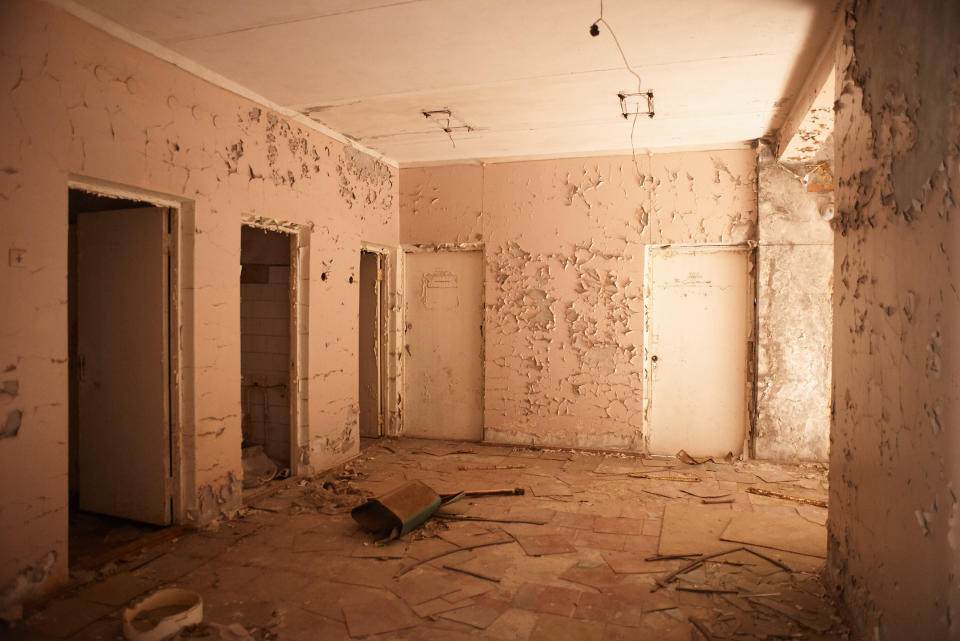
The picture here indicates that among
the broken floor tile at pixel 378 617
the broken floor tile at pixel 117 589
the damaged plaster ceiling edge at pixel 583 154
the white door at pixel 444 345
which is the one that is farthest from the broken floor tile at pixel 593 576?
the damaged plaster ceiling edge at pixel 583 154

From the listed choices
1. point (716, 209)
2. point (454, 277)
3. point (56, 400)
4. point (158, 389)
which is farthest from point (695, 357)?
point (56, 400)

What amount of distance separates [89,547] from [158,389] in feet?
3.02

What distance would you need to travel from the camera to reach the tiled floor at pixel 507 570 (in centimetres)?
240

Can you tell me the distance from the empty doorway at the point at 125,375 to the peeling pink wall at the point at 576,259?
112 inches

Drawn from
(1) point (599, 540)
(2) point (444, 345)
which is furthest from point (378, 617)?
(2) point (444, 345)

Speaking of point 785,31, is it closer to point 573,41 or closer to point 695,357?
point 573,41

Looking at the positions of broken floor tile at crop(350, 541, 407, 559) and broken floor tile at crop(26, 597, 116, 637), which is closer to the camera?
broken floor tile at crop(26, 597, 116, 637)

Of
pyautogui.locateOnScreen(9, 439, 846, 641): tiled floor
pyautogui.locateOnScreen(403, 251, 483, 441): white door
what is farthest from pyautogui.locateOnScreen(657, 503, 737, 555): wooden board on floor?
pyautogui.locateOnScreen(403, 251, 483, 441): white door

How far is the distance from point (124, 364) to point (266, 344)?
1341mm

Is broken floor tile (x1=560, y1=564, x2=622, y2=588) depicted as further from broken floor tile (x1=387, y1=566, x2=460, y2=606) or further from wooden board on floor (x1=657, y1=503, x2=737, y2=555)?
broken floor tile (x1=387, y1=566, x2=460, y2=606)

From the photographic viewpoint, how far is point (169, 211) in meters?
3.30

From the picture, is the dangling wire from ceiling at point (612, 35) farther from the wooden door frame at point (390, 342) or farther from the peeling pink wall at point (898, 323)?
the wooden door frame at point (390, 342)

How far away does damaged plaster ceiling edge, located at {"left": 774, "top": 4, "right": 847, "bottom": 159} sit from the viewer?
274 cm

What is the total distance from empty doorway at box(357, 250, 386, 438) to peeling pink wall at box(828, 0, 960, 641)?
13.2 ft
